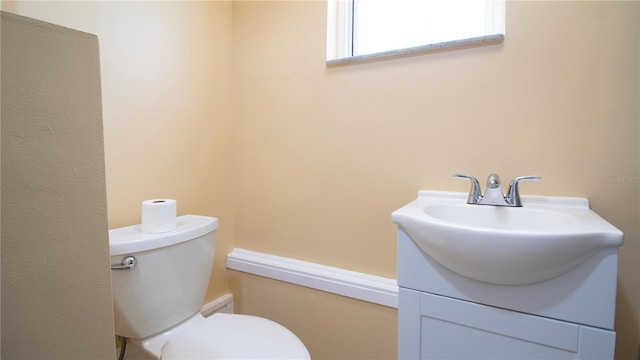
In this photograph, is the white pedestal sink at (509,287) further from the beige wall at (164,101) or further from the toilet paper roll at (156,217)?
the beige wall at (164,101)

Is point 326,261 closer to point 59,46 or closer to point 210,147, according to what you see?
point 210,147

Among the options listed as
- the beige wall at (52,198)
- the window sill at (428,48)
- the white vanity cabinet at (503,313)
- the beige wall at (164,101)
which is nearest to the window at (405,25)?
the window sill at (428,48)

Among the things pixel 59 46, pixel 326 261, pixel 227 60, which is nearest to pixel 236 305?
pixel 326 261

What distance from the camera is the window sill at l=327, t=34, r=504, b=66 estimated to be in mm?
979

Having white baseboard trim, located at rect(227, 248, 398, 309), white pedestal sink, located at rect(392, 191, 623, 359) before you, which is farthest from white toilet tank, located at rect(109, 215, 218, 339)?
white pedestal sink, located at rect(392, 191, 623, 359)

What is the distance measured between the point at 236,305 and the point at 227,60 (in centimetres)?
119

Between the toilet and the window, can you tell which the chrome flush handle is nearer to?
the toilet

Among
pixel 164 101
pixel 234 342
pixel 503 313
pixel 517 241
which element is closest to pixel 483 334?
pixel 503 313

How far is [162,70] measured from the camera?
119 cm

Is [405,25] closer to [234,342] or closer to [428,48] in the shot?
[428,48]

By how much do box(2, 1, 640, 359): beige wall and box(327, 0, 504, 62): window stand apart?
0.05 metres

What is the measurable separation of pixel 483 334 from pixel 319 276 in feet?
Answer: 2.17

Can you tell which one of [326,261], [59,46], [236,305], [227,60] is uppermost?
[227,60]

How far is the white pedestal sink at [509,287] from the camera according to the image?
62 cm
